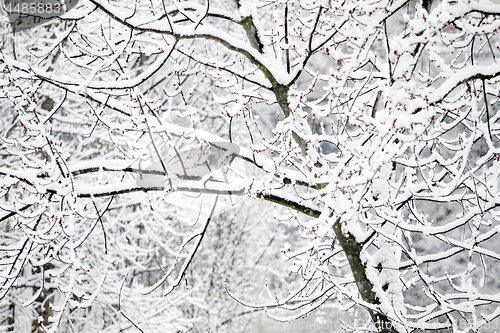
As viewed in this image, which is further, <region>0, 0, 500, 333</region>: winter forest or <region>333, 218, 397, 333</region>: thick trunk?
<region>333, 218, 397, 333</region>: thick trunk

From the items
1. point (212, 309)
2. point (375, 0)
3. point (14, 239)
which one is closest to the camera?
point (375, 0)

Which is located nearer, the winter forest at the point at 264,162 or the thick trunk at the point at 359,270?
the winter forest at the point at 264,162

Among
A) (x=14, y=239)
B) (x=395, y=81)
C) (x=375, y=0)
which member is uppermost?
(x=375, y=0)

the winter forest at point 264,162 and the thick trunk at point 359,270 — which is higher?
the winter forest at point 264,162

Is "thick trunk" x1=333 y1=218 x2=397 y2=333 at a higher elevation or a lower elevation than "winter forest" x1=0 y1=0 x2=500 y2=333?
lower

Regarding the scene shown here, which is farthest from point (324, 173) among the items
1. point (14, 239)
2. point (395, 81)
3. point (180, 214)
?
point (14, 239)

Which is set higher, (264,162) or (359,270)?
(264,162)

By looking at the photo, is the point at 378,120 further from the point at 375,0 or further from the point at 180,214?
the point at 180,214

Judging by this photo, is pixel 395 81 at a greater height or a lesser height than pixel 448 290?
lesser
